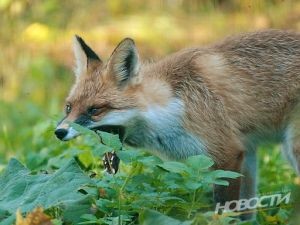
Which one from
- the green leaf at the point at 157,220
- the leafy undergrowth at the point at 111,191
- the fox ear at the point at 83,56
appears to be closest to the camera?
the green leaf at the point at 157,220

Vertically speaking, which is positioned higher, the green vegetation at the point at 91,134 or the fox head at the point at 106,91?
the fox head at the point at 106,91

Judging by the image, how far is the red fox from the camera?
5.79 meters

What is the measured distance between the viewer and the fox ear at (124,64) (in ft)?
19.4

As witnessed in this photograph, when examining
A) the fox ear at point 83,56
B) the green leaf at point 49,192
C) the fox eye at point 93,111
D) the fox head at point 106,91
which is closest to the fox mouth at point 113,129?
the fox head at point 106,91

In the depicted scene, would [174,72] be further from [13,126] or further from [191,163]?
[13,126]

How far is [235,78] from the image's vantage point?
20.1 ft

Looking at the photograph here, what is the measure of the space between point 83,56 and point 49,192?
76.3 inches

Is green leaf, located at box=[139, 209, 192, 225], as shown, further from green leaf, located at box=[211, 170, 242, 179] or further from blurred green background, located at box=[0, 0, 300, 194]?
blurred green background, located at box=[0, 0, 300, 194]

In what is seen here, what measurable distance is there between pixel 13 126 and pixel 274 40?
15.6 feet

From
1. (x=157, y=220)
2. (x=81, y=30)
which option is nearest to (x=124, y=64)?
(x=157, y=220)

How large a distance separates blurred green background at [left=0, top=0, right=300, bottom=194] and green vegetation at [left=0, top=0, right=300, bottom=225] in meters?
0.02

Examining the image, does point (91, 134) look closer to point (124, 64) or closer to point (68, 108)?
point (68, 108)

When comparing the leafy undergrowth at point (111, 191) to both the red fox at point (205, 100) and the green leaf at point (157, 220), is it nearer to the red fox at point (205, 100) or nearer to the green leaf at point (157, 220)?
the green leaf at point (157, 220)

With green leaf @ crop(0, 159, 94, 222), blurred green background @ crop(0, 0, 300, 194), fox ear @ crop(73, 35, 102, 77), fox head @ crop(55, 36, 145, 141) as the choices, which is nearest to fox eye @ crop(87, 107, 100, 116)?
fox head @ crop(55, 36, 145, 141)
